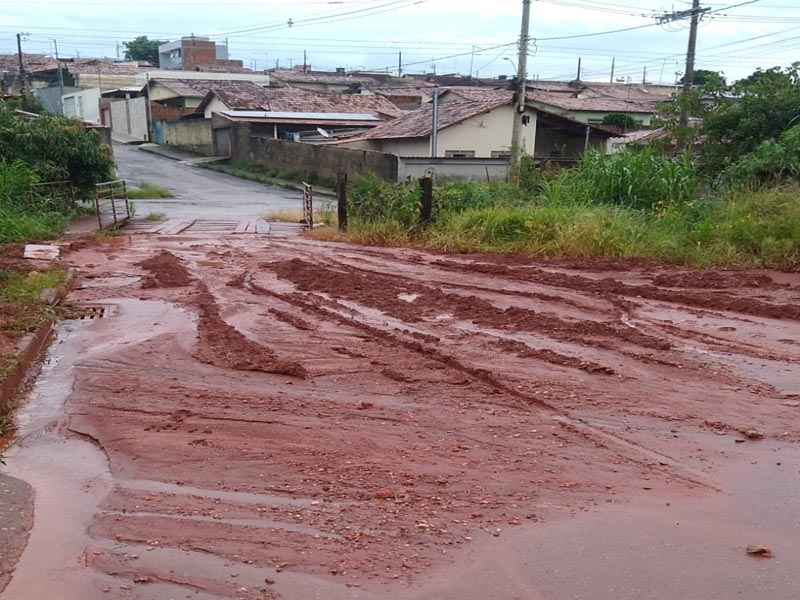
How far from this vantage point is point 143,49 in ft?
308

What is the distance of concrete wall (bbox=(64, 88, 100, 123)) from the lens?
58.8 meters

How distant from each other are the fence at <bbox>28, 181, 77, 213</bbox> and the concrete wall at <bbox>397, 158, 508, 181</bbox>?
12.1 metres

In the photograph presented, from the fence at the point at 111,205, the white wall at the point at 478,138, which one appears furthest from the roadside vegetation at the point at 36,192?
the white wall at the point at 478,138

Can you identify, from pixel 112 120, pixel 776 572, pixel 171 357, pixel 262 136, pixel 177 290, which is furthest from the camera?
pixel 112 120

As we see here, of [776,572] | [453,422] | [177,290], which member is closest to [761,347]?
[453,422]

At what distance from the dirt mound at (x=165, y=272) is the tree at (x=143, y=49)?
3461 inches

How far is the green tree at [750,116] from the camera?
52.5 ft

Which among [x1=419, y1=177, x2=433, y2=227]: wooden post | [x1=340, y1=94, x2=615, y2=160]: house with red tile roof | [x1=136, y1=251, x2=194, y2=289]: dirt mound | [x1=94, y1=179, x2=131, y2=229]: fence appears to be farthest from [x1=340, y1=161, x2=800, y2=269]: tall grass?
[x1=340, y1=94, x2=615, y2=160]: house with red tile roof

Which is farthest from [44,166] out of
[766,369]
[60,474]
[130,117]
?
[130,117]

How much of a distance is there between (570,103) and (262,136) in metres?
18.1

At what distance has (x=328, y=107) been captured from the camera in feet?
157

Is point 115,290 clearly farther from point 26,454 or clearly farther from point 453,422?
point 453,422

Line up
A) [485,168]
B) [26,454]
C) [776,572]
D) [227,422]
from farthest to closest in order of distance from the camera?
[485,168]
[227,422]
[26,454]
[776,572]

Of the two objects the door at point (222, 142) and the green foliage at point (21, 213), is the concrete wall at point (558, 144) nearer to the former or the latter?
the door at point (222, 142)
